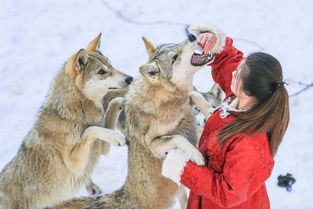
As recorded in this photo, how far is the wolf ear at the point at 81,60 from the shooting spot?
4.19 m

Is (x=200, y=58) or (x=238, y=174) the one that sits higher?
(x=200, y=58)

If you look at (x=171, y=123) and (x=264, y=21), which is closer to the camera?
(x=171, y=123)

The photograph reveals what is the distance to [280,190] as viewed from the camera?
5.04 meters

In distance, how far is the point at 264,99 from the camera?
9.14 ft

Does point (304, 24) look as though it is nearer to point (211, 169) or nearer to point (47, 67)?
point (47, 67)

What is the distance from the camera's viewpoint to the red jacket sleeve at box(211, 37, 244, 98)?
378 cm

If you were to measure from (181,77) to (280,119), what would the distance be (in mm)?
1374

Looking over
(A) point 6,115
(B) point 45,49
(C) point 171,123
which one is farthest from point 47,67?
(C) point 171,123

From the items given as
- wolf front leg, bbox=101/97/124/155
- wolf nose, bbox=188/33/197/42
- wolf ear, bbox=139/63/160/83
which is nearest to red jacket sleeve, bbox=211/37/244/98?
wolf nose, bbox=188/33/197/42

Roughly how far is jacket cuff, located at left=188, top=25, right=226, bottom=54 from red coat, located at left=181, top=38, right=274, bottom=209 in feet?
2.50

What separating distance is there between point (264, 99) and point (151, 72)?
4.69ft

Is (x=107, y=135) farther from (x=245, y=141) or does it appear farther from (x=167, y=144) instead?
(x=245, y=141)

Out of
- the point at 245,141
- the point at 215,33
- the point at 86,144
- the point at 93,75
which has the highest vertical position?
the point at 215,33

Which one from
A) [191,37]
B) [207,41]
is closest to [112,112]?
[191,37]
